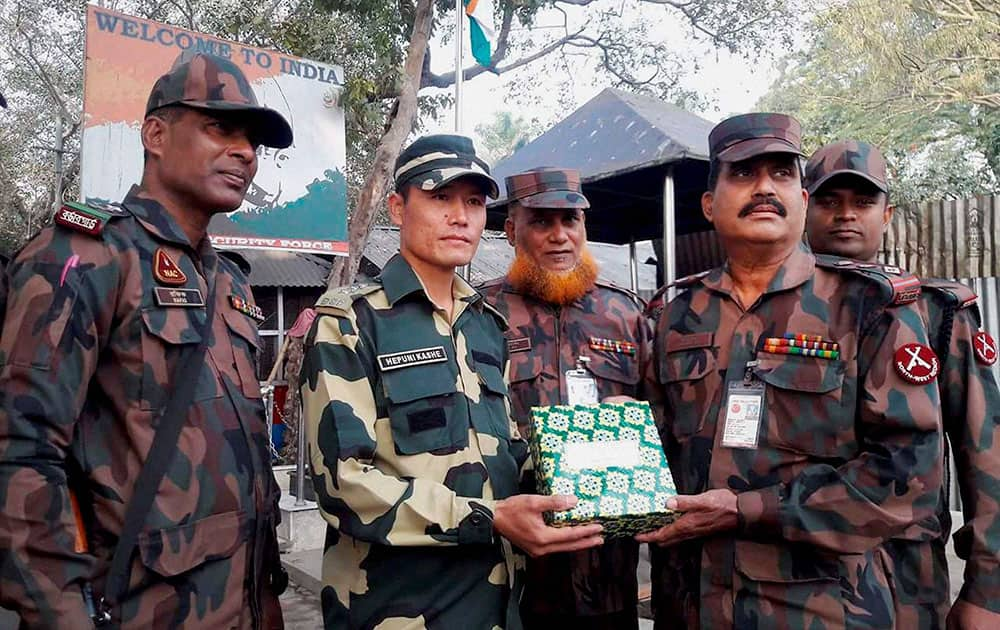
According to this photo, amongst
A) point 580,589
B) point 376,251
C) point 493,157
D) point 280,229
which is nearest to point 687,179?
point 280,229

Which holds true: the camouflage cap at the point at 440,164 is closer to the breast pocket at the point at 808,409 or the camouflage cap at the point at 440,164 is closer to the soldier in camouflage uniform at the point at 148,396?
the soldier in camouflage uniform at the point at 148,396

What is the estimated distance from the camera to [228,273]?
2.44m

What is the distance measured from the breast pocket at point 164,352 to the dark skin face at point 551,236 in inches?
69.5

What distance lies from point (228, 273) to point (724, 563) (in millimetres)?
1857

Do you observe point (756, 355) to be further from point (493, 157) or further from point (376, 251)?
point (493, 157)

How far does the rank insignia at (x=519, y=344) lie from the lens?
129 inches

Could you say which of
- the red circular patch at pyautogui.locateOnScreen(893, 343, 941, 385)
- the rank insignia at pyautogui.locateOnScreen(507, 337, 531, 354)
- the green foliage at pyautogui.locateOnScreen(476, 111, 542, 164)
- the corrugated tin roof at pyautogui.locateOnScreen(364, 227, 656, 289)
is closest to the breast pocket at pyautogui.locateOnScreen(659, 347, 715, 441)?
the red circular patch at pyautogui.locateOnScreen(893, 343, 941, 385)

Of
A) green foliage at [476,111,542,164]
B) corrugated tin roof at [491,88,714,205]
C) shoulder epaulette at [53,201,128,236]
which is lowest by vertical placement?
shoulder epaulette at [53,201,128,236]

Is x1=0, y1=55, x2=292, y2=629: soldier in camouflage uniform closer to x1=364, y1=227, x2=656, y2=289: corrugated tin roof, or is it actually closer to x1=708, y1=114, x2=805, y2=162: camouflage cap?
x1=708, y1=114, x2=805, y2=162: camouflage cap

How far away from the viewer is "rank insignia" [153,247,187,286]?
2043 millimetres

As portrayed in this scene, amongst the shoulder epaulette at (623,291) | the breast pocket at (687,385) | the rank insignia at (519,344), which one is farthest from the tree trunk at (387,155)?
the breast pocket at (687,385)

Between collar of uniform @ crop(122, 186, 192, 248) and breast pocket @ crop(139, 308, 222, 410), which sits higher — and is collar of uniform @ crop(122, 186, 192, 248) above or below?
above

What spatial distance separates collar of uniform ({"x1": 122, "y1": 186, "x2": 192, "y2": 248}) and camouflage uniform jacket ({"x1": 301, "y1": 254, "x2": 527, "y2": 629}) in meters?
0.48

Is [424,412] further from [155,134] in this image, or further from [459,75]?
[459,75]
